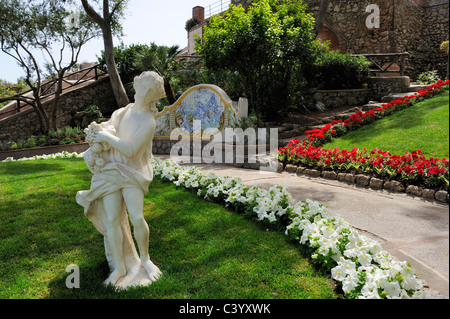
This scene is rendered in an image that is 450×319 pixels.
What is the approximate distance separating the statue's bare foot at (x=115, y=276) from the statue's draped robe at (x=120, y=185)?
31 mm

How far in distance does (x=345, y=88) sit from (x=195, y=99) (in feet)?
23.1

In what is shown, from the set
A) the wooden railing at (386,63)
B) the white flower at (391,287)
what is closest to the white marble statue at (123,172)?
the white flower at (391,287)

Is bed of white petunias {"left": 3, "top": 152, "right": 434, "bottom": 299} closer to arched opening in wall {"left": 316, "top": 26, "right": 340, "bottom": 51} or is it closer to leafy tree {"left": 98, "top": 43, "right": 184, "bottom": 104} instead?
leafy tree {"left": 98, "top": 43, "right": 184, "bottom": 104}

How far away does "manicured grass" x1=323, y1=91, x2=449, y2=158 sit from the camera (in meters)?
5.99

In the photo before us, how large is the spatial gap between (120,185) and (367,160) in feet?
14.4

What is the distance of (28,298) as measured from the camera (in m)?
2.33

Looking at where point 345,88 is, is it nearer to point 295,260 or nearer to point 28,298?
point 295,260

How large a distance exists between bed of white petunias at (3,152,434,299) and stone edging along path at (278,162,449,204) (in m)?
1.98

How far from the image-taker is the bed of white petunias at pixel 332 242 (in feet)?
6.91

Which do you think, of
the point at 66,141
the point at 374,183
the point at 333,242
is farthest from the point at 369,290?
the point at 66,141

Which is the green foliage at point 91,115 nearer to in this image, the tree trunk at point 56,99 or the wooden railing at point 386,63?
the tree trunk at point 56,99

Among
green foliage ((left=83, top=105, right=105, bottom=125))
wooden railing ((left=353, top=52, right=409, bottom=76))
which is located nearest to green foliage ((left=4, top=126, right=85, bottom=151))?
green foliage ((left=83, top=105, right=105, bottom=125))
